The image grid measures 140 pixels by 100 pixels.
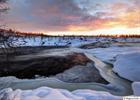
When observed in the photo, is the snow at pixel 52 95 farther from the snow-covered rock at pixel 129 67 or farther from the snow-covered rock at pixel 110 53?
the snow-covered rock at pixel 110 53

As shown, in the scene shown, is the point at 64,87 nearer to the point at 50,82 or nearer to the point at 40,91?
the point at 50,82

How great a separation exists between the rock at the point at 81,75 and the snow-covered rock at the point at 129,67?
1.18 meters

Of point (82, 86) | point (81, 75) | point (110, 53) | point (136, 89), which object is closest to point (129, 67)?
point (81, 75)

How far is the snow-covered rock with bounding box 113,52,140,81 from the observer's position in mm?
11284

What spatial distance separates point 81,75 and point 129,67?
2573mm

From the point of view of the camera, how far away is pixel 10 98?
7250 millimetres

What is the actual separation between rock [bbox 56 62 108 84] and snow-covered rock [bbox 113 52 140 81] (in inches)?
46.5

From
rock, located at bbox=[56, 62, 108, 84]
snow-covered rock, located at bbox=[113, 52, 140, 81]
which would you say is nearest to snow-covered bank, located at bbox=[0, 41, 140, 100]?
snow-covered rock, located at bbox=[113, 52, 140, 81]

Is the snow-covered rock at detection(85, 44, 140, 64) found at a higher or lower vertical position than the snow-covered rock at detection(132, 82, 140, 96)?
lower

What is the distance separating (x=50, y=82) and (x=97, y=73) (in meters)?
2.65

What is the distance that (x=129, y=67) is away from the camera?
12367 millimetres

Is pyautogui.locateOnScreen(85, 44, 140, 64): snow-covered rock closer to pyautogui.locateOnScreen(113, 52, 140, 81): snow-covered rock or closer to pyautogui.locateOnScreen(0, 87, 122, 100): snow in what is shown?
pyautogui.locateOnScreen(113, 52, 140, 81): snow-covered rock

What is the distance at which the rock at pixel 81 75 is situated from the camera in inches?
421

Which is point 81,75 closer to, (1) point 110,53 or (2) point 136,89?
(2) point 136,89
